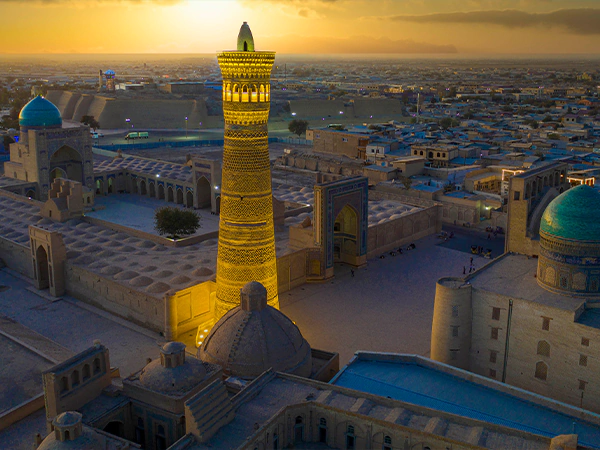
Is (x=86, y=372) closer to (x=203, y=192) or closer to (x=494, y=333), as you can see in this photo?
(x=494, y=333)

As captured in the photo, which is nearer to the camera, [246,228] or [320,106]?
[246,228]

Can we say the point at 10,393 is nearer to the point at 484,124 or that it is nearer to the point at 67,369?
the point at 67,369

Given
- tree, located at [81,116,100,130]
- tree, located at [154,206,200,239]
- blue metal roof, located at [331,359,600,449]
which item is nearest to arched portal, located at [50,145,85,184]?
tree, located at [154,206,200,239]

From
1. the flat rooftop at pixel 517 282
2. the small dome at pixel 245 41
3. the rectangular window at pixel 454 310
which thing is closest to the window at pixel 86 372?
the small dome at pixel 245 41

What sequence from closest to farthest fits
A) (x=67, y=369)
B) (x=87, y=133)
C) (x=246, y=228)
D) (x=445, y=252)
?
(x=67, y=369) → (x=246, y=228) → (x=445, y=252) → (x=87, y=133)

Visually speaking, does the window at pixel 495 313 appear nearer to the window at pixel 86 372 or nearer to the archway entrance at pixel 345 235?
the archway entrance at pixel 345 235

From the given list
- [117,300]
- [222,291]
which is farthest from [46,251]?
[222,291]
